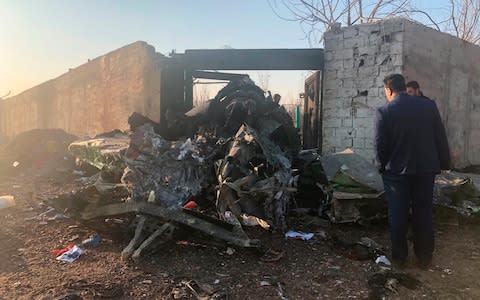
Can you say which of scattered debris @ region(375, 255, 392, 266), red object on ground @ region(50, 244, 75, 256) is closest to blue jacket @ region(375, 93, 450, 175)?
scattered debris @ region(375, 255, 392, 266)

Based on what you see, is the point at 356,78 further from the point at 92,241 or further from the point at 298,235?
the point at 92,241

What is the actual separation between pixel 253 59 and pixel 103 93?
6.19 meters

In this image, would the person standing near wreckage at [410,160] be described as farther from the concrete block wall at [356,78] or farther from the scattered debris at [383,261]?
the concrete block wall at [356,78]

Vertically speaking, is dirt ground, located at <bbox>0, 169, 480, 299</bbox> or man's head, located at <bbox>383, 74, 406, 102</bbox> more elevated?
man's head, located at <bbox>383, 74, 406, 102</bbox>

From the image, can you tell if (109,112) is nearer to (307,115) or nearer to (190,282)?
(307,115)

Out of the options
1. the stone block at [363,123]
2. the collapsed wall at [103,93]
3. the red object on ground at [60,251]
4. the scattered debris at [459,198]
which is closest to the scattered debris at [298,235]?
the scattered debris at [459,198]

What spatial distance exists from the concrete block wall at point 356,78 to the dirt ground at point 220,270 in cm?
221

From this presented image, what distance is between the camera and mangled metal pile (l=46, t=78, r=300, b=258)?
3953 millimetres

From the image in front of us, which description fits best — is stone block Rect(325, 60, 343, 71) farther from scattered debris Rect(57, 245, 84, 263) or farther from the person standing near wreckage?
scattered debris Rect(57, 245, 84, 263)

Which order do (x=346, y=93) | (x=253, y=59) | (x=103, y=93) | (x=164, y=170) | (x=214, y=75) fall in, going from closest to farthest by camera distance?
(x=164, y=170), (x=346, y=93), (x=253, y=59), (x=214, y=75), (x=103, y=93)

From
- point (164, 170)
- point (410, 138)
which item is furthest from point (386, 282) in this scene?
point (164, 170)

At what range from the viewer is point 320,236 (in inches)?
180

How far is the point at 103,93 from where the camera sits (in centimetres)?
1207

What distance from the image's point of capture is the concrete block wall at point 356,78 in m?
6.32
